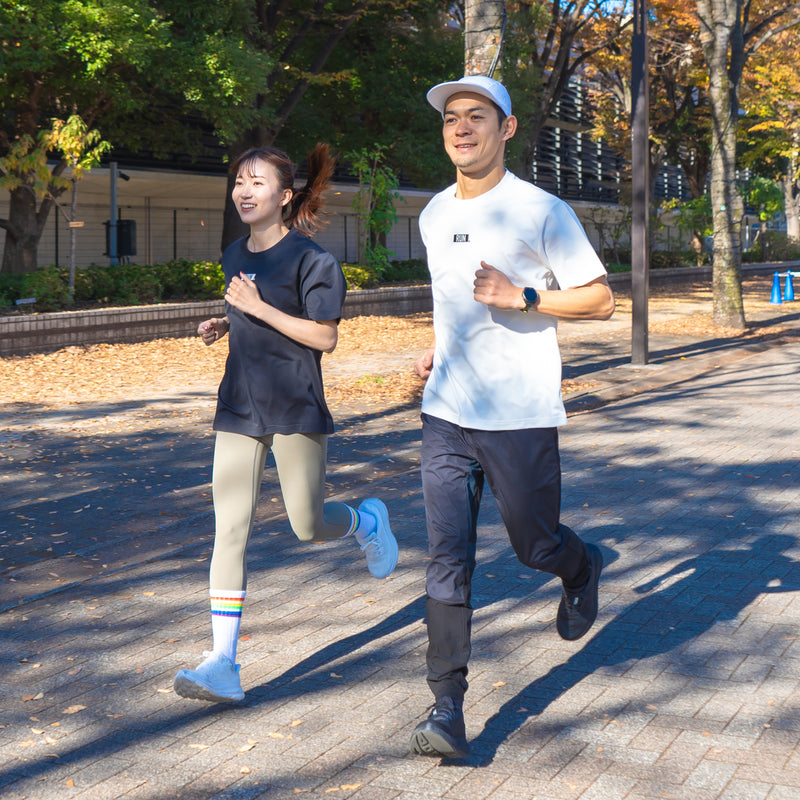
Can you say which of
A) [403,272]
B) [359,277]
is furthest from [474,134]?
[403,272]

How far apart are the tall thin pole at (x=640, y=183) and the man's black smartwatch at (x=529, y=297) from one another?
1171 centimetres

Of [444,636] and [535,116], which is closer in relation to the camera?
[444,636]

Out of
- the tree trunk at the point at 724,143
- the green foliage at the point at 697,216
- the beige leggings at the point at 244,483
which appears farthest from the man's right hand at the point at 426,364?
the green foliage at the point at 697,216

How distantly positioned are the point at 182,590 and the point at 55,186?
15.6 meters

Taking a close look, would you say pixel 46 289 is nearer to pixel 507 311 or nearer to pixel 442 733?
pixel 507 311

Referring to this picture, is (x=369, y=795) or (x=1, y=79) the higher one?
(x=1, y=79)

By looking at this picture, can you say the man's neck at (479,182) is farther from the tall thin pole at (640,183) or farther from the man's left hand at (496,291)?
the tall thin pole at (640,183)

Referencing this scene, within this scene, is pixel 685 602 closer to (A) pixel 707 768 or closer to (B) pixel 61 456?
(A) pixel 707 768

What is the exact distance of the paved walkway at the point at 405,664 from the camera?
11.7 feet

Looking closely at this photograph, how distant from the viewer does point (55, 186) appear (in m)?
19.9

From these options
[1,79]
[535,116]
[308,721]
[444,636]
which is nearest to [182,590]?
[308,721]

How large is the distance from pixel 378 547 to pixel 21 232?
17507mm

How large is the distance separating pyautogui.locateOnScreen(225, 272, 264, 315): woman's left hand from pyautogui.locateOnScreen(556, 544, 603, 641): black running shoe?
151 cm

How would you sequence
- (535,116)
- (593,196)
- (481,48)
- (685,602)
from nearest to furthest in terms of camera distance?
(685,602)
(481,48)
(535,116)
(593,196)
